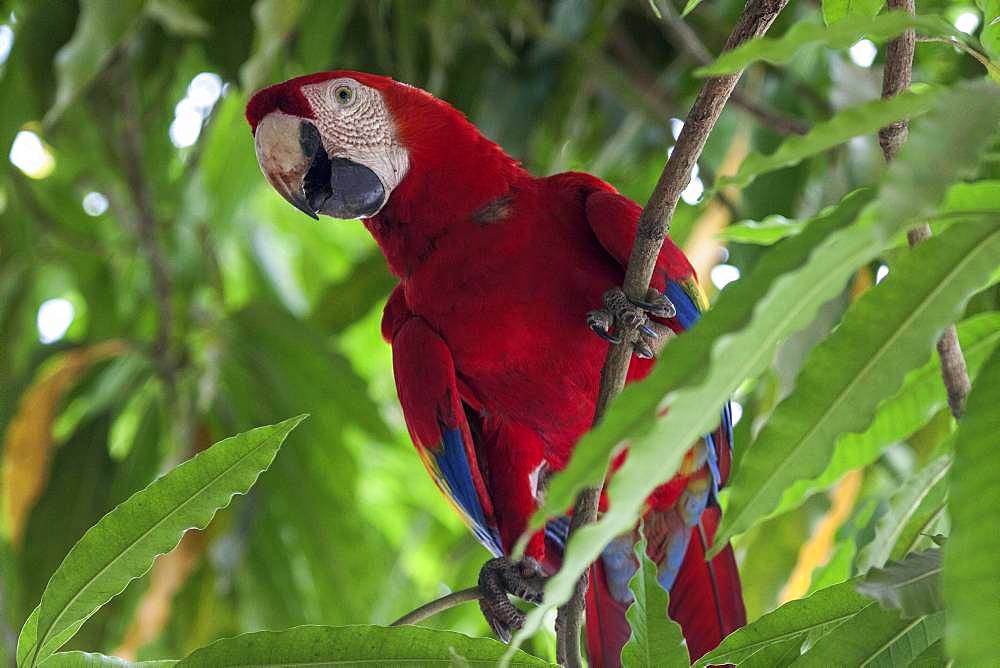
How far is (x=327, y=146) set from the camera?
114 centimetres

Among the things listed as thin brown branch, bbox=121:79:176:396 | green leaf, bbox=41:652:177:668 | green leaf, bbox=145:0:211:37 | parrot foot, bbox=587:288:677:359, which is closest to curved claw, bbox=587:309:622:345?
parrot foot, bbox=587:288:677:359

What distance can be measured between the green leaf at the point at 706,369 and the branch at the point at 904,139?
0.64 feet

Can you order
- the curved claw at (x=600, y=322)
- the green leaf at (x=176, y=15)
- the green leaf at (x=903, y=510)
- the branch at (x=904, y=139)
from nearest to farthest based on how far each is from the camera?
1. the branch at (x=904, y=139)
2. the green leaf at (x=903, y=510)
3. the curved claw at (x=600, y=322)
4. the green leaf at (x=176, y=15)

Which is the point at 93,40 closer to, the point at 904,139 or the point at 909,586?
the point at 904,139

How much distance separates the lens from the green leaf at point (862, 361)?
0.46 m

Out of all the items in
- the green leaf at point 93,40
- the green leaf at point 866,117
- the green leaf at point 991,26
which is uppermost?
the green leaf at point 991,26

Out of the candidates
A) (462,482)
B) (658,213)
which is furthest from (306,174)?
(658,213)

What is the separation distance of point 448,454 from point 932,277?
716 millimetres

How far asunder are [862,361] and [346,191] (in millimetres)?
721

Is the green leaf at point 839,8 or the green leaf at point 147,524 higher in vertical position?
the green leaf at point 839,8

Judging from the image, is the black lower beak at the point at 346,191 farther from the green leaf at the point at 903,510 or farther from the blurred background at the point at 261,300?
the green leaf at the point at 903,510

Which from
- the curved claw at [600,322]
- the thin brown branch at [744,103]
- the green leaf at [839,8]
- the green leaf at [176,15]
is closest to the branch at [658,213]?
the green leaf at [839,8]

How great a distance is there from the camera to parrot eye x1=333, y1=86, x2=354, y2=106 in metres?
1.13

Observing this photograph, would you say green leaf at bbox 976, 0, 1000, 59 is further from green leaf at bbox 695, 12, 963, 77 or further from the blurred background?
the blurred background
